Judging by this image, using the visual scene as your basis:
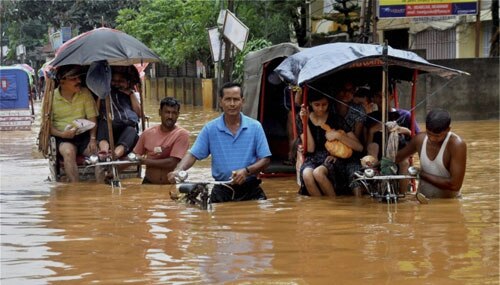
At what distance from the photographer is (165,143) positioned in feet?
37.2

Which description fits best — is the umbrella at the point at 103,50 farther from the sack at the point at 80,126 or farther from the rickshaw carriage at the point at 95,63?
the sack at the point at 80,126

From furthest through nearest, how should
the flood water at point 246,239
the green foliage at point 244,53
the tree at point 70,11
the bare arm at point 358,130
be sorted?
the tree at point 70,11 < the green foliage at point 244,53 < the bare arm at point 358,130 < the flood water at point 246,239

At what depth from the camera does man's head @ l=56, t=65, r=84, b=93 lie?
1254cm

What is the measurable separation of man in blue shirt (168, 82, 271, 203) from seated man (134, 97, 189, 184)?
5.91 feet

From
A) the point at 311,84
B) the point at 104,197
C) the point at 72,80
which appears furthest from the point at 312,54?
the point at 72,80

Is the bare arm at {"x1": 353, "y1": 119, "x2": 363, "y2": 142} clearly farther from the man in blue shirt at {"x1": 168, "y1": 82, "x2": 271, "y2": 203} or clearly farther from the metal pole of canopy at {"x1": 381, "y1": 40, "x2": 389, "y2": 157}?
the man in blue shirt at {"x1": 168, "y1": 82, "x2": 271, "y2": 203}

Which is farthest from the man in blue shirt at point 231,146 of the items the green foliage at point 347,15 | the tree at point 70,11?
the tree at point 70,11

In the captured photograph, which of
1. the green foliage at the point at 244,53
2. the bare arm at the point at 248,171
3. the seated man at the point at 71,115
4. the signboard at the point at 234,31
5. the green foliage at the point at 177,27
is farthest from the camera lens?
the green foliage at the point at 177,27

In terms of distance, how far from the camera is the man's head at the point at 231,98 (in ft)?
30.8

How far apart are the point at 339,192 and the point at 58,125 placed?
4.06m

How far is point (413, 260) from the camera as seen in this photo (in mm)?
6605

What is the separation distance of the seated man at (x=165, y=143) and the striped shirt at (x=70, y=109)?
1.32 metres

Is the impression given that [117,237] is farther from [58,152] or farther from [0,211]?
[58,152]

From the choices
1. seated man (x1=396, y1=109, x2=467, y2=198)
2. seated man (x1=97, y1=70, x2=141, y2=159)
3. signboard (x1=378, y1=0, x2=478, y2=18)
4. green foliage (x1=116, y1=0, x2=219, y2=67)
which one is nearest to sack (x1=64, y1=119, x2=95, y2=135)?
→ seated man (x1=97, y1=70, x2=141, y2=159)
